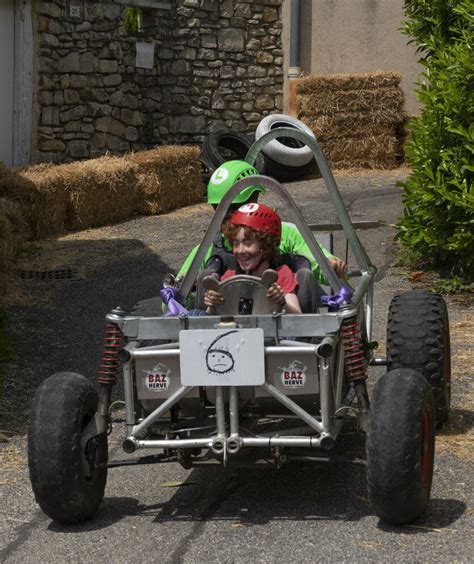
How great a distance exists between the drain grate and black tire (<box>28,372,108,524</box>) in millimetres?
5868

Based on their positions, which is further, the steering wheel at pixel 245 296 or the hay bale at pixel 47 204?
the hay bale at pixel 47 204

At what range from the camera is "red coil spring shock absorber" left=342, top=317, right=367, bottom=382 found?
4926 millimetres

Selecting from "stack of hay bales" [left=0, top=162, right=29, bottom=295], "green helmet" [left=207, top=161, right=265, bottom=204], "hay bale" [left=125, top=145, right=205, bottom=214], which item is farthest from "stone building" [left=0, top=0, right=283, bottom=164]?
"green helmet" [left=207, top=161, right=265, bottom=204]

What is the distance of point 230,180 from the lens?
5844mm

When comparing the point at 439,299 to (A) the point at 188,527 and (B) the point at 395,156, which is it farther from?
(B) the point at 395,156

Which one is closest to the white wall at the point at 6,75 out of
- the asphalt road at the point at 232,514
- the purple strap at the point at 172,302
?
the asphalt road at the point at 232,514

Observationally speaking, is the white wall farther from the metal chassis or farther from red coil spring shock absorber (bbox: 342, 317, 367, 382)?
red coil spring shock absorber (bbox: 342, 317, 367, 382)

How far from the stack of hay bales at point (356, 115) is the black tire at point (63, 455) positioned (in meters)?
12.3

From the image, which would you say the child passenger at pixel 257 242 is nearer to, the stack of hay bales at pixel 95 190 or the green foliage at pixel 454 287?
the green foliage at pixel 454 287

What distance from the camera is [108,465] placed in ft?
17.0

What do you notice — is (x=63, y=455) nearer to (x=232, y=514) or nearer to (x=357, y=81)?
(x=232, y=514)

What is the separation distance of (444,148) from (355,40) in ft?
27.0

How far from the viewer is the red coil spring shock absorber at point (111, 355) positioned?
5.03 m

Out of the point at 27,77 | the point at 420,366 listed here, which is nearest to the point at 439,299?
the point at 420,366
